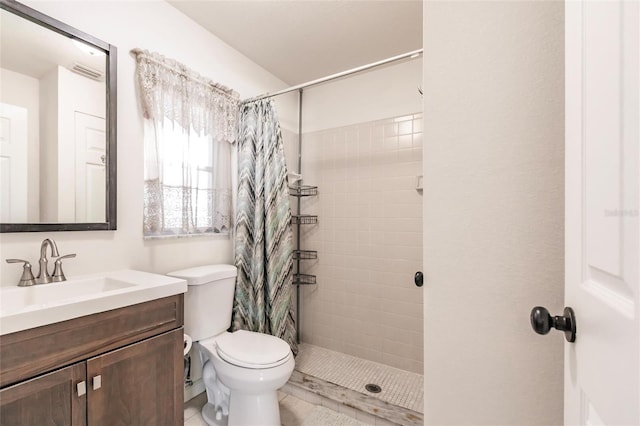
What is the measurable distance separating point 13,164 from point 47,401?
0.90 meters

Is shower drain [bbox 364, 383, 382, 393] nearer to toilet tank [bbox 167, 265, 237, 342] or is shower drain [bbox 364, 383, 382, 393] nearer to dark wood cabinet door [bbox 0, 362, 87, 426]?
toilet tank [bbox 167, 265, 237, 342]

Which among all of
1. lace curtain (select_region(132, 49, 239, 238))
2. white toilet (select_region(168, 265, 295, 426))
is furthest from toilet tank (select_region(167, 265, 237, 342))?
lace curtain (select_region(132, 49, 239, 238))

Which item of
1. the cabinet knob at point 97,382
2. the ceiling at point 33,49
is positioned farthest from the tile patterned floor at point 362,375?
the ceiling at point 33,49

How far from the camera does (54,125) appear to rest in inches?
50.3

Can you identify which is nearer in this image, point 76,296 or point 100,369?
point 100,369

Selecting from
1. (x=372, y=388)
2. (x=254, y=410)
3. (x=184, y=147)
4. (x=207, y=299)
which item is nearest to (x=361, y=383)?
(x=372, y=388)

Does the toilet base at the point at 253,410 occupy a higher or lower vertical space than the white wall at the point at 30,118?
lower

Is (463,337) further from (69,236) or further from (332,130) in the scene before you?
(332,130)

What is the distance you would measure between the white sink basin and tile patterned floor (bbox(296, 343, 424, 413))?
4.28ft

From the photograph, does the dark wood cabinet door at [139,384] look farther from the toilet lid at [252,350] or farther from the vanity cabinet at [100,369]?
the toilet lid at [252,350]

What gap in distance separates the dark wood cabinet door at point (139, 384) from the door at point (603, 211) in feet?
4.35

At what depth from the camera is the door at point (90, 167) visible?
135 centimetres

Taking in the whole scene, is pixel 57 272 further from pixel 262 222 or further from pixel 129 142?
pixel 262 222

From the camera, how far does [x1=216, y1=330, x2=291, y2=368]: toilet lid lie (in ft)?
4.69
